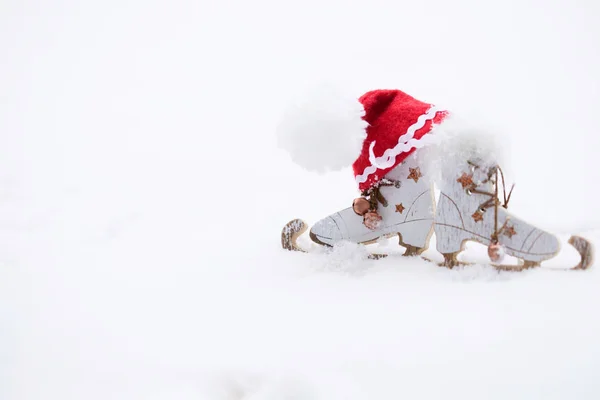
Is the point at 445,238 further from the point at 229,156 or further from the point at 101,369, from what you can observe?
the point at 229,156

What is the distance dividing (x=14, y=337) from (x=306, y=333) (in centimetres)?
56

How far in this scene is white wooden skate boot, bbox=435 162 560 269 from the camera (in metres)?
0.94

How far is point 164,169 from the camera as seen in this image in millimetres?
2068

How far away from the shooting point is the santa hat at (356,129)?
98cm

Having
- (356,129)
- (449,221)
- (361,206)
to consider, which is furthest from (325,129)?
(449,221)

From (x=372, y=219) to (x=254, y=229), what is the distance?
44 centimetres

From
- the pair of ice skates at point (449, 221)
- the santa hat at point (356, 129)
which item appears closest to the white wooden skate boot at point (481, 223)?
the pair of ice skates at point (449, 221)

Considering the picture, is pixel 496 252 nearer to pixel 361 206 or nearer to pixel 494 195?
pixel 494 195

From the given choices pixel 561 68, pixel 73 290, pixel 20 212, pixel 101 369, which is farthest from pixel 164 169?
pixel 561 68

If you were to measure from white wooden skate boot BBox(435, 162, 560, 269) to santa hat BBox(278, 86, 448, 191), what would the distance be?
11 centimetres

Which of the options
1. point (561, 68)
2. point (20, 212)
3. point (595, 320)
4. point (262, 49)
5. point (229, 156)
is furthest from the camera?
point (262, 49)

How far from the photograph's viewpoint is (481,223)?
99cm

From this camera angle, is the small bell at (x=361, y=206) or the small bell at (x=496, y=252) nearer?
the small bell at (x=496, y=252)

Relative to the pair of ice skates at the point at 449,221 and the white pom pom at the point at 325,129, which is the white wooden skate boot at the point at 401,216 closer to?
the pair of ice skates at the point at 449,221
